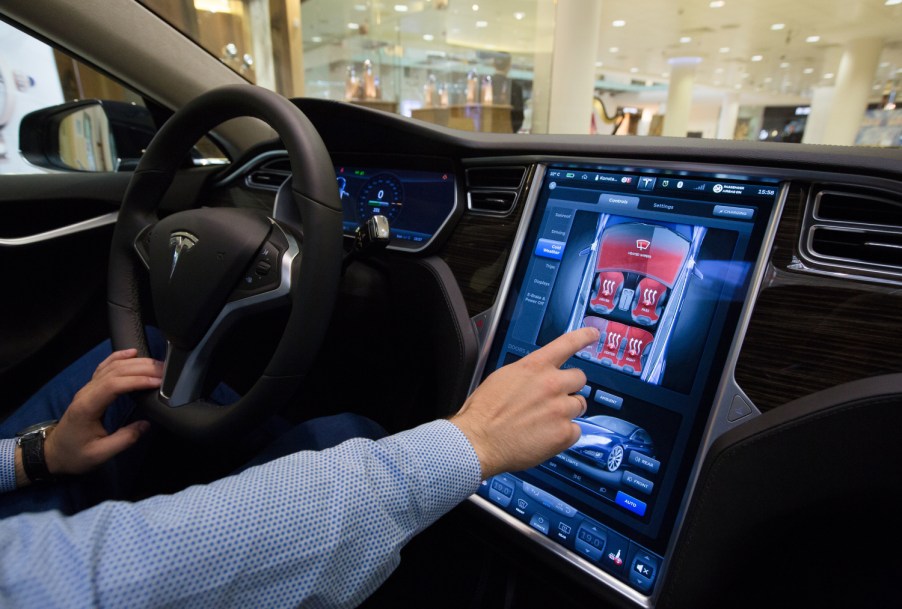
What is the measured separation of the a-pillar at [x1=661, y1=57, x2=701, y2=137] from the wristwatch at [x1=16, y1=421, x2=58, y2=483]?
13827 millimetres

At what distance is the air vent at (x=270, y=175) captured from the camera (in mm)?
1267

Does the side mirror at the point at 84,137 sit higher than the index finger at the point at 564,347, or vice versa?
the side mirror at the point at 84,137

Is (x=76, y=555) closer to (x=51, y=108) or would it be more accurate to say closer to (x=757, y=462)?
(x=757, y=462)

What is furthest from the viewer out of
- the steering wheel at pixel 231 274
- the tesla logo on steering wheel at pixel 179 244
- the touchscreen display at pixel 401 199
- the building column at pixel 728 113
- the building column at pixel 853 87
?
the building column at pixel 728 113

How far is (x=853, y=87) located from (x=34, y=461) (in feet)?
47.1

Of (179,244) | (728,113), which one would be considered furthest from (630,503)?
(728,113)

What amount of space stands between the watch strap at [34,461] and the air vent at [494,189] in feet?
2.74

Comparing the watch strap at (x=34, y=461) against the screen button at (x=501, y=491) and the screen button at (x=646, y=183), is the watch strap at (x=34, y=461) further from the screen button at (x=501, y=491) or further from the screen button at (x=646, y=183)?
the screen button at (x=646, y=183)

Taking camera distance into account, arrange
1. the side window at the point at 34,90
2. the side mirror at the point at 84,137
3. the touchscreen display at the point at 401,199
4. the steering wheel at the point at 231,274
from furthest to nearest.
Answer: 1. the side mirror at the point at 84,137
2. the side window at the point at 34,90
3. the touchscreen display at the point at 401,199
4. the steering wheel at the point at 231,274

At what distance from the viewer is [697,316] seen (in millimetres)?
711

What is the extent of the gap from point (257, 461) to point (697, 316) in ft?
2.62

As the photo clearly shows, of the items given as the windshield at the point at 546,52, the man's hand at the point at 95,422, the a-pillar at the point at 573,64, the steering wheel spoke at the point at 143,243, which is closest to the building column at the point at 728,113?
the windshield at the point at 546,52

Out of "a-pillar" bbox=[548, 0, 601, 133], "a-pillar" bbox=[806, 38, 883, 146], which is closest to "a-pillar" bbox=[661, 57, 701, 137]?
"a-pillar" bbox=[806, 38, 883, 146]

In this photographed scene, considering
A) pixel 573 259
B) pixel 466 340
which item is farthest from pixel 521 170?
pixel 466 340
